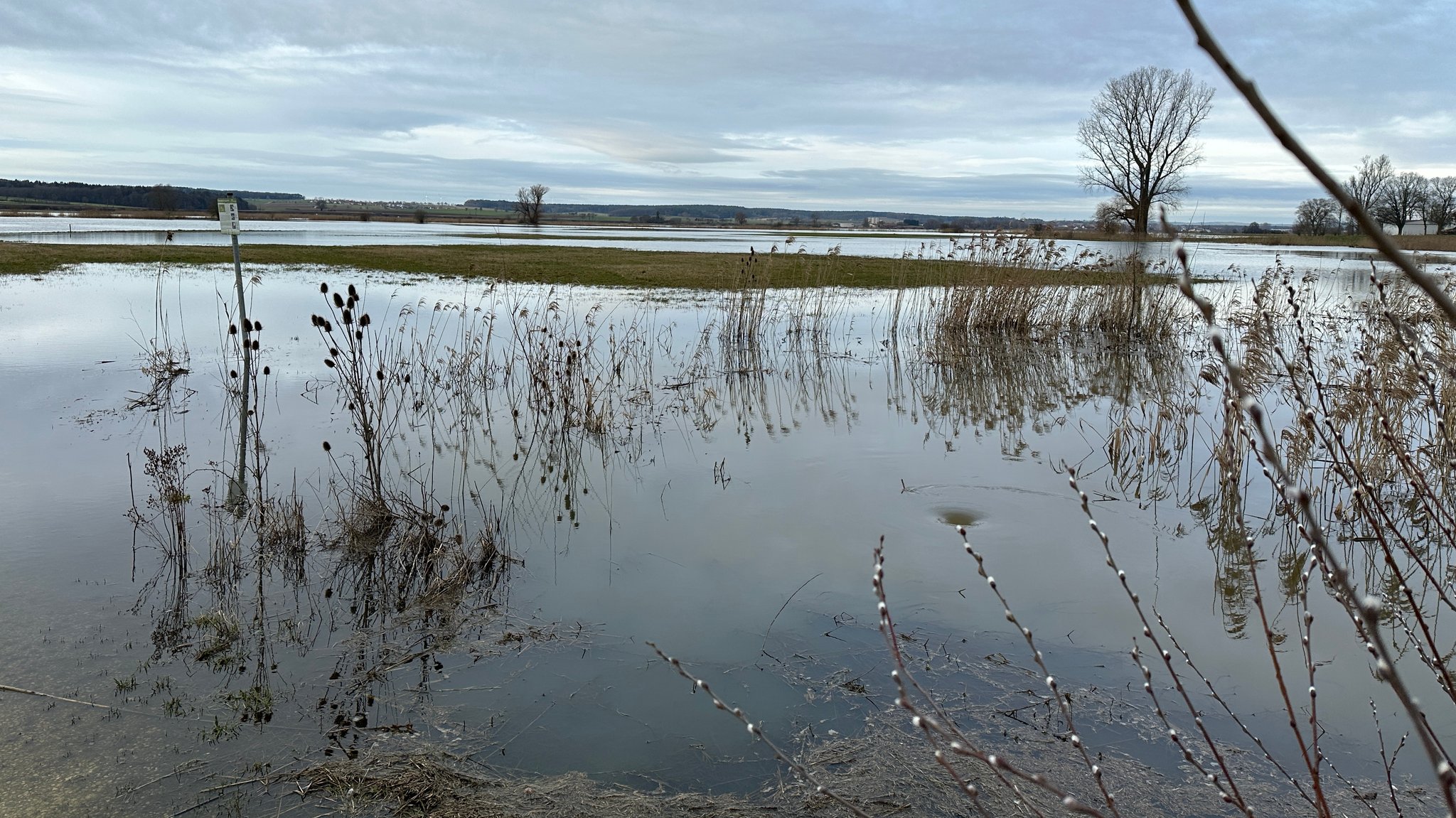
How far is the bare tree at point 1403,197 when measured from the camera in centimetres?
7919

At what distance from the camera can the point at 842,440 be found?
899 cm

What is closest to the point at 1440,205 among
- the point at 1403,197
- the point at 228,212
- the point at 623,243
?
the point at 1403,197

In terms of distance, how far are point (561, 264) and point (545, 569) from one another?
25661 mm

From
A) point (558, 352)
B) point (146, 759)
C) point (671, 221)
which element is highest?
point (671, 221)


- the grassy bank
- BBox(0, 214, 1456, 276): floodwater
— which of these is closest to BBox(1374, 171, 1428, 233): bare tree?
BBox(0, 214, 1456, 276): floodwater

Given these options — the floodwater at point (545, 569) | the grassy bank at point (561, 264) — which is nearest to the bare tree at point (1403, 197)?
the grassy bank at point (561, 264)

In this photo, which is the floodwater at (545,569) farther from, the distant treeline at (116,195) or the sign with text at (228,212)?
the distant treeline at (116,195)

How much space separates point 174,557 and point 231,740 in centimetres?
232

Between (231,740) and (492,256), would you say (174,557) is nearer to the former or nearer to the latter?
(231,740)

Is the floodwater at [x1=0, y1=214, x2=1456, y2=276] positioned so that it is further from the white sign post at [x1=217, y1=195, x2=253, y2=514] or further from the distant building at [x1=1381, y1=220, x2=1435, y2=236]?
the distant building at [x1=1381, y1=220, x2=1435, y2=236]

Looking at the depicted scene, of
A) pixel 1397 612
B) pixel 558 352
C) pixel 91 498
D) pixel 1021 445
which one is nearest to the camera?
pixel 1397 612

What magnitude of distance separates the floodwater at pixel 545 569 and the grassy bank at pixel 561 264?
924cm

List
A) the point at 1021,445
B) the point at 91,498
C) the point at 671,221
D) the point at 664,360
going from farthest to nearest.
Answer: the point at 671,221 < the point at 664,360 < the point at 1021,445 < the point at 91,498

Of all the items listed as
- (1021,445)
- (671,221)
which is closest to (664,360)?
(1021,445)
